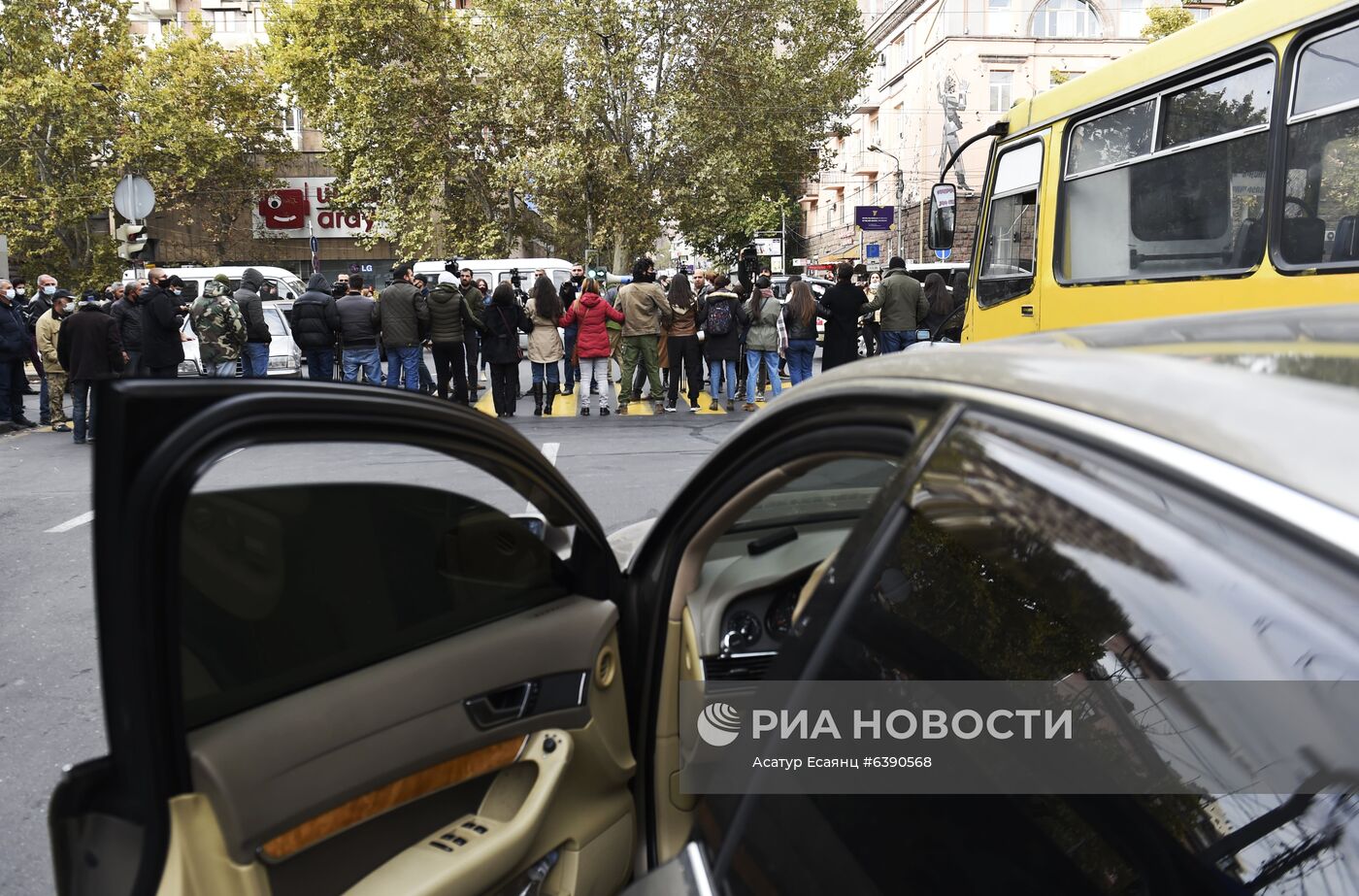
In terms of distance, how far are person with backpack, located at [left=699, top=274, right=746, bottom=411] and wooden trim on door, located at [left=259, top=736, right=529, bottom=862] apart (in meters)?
12.1

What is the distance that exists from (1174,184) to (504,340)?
29.7 feet

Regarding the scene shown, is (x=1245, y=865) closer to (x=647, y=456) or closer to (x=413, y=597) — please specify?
(x=413, y=597)

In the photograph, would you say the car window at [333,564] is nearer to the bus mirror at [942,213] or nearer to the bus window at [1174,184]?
the bus window at [1174,184]

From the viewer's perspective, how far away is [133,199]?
14.1 m

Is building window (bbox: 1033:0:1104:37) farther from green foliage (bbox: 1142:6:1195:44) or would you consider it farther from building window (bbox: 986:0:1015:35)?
green foliage (bbox: 1142:6:1195:44)

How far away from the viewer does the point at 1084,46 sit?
159 ft

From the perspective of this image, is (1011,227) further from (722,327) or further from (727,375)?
(727,375)

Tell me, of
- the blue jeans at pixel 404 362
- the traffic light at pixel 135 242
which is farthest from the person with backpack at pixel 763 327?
the traffic light at pixel 135 242

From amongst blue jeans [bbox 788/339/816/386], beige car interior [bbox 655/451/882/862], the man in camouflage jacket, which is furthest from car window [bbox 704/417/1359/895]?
the man in camouflage jacket

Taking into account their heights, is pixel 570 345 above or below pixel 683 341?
below

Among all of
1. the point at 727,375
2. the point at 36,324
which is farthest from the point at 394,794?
the point at 36,324

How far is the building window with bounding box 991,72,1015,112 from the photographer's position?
1929 inches

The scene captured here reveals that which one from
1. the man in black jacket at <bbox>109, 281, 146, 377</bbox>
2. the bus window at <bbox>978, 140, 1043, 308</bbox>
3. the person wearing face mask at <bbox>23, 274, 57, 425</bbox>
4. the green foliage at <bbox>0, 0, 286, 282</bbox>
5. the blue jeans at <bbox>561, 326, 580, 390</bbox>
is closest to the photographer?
the bus window at <bbox>978, 140, 1043, 308</bbox>

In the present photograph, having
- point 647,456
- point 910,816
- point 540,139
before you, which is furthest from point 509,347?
point 540,139
